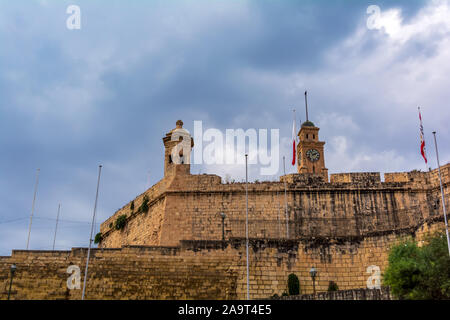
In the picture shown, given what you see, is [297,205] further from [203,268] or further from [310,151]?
[310,151]

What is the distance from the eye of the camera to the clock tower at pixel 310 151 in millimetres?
54969

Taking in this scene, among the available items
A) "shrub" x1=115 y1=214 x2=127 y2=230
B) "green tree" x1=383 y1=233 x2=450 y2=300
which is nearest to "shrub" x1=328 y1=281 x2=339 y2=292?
"green tree" x1=383 y1=233 x2=450 y2=300

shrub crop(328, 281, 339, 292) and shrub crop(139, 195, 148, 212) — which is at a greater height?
shrub crop(139, 195, 148, 212)

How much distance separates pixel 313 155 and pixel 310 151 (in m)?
0.61

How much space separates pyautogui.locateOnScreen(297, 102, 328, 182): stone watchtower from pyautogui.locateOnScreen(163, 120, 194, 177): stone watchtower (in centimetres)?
2435

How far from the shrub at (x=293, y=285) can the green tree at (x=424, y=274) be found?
197 inches

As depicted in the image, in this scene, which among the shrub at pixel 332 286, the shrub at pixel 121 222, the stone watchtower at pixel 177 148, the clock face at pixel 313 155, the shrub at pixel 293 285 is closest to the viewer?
the shrub at pixel 293 285

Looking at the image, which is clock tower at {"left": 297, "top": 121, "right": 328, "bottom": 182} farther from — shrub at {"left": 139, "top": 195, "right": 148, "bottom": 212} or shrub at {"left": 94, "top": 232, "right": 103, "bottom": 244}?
shrub at {"left": 139, "top": 195, "right": 148, "bottom": 212}

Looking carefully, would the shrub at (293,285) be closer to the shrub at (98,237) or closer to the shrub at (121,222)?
the shrub at (121,222)

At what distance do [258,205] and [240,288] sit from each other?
7874 mm

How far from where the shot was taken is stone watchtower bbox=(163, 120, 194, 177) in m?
31.8

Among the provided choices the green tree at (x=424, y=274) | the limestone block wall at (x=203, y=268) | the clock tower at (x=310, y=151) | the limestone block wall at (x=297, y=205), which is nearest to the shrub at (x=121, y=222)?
the limestone block wall at (x=297, y=205)

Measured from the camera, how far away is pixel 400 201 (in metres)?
29.5
